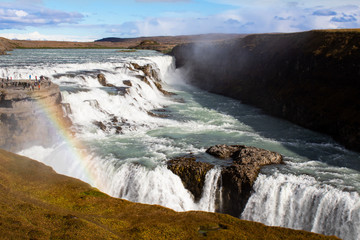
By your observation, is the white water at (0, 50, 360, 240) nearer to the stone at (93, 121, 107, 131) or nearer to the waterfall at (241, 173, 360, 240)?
the waterfall at (241, 173, 360, 240)

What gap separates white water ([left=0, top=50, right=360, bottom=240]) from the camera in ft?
59.6

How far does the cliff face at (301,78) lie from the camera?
31.8m

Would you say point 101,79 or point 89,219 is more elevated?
point 101,79

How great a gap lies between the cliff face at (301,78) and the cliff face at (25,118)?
26.6m

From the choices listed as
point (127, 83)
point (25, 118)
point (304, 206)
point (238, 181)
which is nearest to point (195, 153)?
point (238, 181)

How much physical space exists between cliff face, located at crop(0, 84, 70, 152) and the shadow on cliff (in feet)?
55.2

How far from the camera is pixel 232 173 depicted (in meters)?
20.1

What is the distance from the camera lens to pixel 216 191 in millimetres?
20125

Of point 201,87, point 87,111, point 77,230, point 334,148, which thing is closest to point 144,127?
point 87,111

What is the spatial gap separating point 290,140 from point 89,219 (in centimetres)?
2180

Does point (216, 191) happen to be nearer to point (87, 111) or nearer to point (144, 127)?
point (144, 127)

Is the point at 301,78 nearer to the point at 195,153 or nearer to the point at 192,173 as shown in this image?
the point at 195,153

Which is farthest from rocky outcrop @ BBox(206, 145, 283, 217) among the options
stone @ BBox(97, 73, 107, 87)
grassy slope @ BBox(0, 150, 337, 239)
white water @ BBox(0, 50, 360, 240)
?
stone @ BBox(97, 73, 107, 87)

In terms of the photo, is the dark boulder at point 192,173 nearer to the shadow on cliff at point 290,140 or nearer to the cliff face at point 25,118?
the shadow on cliff at point 290,140
